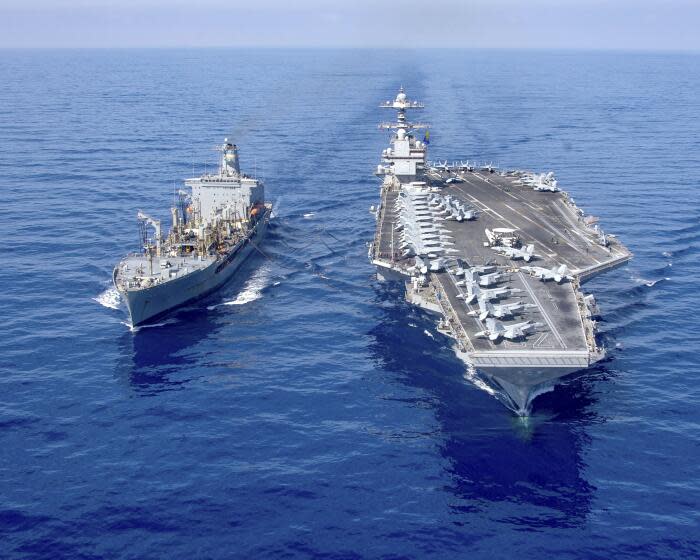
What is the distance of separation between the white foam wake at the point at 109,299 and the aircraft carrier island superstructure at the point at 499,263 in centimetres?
1739

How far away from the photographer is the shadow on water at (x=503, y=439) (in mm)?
28641

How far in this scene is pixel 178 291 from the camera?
47.5 meters

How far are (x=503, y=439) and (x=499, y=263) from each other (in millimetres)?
15390

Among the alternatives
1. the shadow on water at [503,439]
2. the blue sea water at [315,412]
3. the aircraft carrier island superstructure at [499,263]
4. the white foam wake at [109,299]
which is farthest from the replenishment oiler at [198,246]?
the shadow on water at [503,439]

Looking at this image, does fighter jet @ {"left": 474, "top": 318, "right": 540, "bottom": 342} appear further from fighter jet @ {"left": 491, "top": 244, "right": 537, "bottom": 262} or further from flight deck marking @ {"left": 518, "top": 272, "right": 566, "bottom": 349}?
fighter jet @ {"left": 491, "top": 244, "right": 537, "bottom": 262}

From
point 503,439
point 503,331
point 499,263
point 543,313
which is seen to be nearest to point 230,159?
point 499,263

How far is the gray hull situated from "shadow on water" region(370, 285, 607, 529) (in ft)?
46.4

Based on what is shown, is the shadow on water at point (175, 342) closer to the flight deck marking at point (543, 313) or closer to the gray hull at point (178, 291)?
the gray hull at point (178, 291)

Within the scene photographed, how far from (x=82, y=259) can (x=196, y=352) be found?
59.3 ft

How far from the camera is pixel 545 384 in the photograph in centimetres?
3500

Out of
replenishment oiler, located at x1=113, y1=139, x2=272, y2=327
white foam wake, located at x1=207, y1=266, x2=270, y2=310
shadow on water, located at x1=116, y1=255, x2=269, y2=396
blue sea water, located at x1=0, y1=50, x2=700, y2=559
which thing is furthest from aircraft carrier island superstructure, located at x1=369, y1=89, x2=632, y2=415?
replenishment oiler, located at x1=113, y1=139, x2=272, y2=327

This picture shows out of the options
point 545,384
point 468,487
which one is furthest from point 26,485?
point 545,384

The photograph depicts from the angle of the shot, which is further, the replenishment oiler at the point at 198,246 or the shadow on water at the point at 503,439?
the replenishment oiler at the point at 198,246

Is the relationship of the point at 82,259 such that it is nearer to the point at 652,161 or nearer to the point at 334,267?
the point at 334,267
